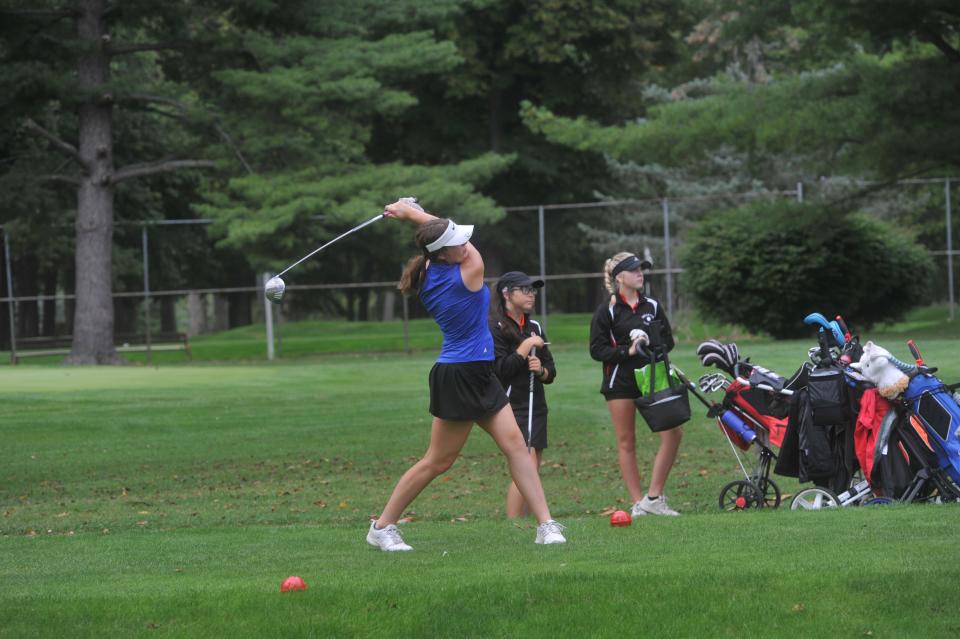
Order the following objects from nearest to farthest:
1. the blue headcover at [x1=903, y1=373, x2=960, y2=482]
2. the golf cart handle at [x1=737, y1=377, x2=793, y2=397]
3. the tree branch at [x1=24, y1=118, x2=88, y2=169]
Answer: the blue headcover at [x1=903, y1=373, x2=960, y2=482], the golf cart handle at [x1=737, y1=377, x2=793, y2=397], the tree branch at [x1=24, y1=118, x2=88, y2=169]

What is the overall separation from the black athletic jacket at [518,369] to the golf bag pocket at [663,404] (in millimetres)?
721

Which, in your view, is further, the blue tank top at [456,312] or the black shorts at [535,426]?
the black shorts at [535,426]

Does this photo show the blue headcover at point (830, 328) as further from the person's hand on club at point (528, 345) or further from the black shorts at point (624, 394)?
the person's hand on club at point (528, 345)

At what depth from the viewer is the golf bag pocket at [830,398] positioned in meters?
9.73

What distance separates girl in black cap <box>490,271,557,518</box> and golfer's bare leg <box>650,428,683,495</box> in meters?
0.96

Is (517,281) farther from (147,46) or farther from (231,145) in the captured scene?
(147,46)

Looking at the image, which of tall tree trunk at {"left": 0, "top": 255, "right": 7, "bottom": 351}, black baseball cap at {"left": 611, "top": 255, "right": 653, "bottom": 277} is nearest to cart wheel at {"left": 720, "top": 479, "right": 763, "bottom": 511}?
black baseball cap at {"left": 611, "top": 255, "right": 653, "bottom": 277}

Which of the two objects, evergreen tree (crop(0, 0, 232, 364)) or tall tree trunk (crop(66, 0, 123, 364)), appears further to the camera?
tall tree trunk (crop(66, 0, 123, 364))

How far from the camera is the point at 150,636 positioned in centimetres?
644

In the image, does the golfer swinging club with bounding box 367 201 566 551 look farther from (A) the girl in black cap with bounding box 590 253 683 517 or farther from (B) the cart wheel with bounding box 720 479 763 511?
(B) the cart wheel with bounding box 720 479 763 511

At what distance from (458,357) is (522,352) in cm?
140

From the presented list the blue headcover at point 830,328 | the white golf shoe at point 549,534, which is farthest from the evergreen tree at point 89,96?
the white golf shoe at point 549,534

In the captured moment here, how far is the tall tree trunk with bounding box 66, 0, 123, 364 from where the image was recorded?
107ft

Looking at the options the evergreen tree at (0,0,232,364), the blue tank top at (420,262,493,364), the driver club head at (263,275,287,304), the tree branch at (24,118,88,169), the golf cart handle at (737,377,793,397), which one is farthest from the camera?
the tree branch at (24,118,88,169)
